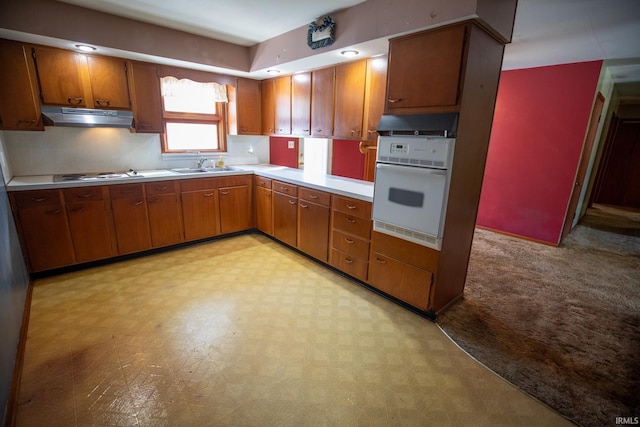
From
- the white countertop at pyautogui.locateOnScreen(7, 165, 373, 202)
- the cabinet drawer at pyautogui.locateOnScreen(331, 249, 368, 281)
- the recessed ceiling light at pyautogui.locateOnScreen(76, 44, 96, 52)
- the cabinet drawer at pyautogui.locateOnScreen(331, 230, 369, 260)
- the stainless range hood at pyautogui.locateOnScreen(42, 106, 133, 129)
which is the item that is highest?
the recessed ceiling light at pyautogui.locateOnScreen(76, 44, 96, 52)

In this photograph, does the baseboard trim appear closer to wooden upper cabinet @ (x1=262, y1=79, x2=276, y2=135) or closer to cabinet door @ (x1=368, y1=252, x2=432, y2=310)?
cabinet door @ (x1=368, y1=252, x2=432, y2=310)

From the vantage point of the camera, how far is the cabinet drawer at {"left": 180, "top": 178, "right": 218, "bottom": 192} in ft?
11.4

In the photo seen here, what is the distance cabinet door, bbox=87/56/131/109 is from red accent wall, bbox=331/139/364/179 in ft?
8.01

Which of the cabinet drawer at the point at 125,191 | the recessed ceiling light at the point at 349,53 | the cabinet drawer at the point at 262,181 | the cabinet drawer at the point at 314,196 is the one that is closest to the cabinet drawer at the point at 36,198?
the cabinet drawer at the point at 125,191

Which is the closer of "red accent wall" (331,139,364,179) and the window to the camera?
"red accent wall" (331,139,364,179)

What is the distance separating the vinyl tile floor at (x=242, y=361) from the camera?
1.54m

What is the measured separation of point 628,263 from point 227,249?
5044mm

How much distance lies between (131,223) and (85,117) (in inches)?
45.2

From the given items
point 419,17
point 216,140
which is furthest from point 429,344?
point 216,140

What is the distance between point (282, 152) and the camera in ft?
14.9

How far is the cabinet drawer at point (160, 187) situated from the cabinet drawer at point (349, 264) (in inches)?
79.2

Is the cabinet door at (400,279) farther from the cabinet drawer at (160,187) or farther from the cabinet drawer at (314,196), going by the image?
the cabinet drawer at (160,187)

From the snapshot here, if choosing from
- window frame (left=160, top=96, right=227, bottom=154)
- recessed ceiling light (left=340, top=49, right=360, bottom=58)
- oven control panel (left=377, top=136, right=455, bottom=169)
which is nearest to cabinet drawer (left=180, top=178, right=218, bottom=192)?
window frame (left=160, top=96, right=227, bottom=154)

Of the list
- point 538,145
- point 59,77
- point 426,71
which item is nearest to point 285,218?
point 426,71
